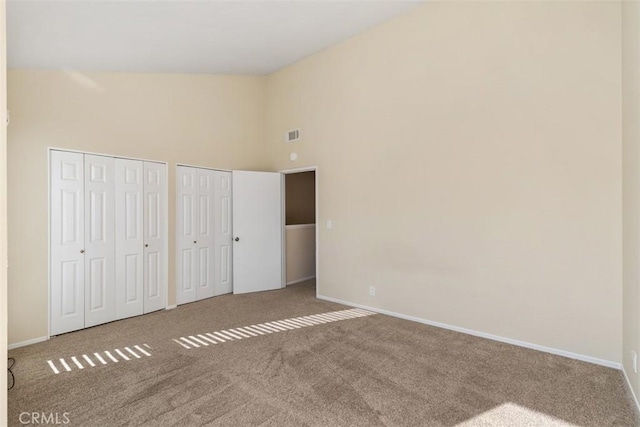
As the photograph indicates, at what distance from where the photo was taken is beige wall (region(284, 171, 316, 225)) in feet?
24.3

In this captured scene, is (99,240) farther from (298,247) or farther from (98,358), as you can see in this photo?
(298,247)

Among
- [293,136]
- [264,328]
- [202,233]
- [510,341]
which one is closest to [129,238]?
[202,233]

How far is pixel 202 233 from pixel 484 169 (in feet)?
12.7

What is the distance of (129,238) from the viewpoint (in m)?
Result: 4.07

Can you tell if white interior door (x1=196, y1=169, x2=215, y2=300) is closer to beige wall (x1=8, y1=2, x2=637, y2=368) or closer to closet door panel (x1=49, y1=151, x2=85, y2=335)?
beige wall (x1=8, y1=2, x2=637, y2=368)

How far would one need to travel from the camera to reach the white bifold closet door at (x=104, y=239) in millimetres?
3490

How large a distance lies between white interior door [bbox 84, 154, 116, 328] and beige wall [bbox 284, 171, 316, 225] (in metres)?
3.88

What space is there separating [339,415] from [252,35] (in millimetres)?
4096

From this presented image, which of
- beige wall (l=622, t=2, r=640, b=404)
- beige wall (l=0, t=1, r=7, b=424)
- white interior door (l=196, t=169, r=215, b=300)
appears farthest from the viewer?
white interior door (l=196, t=169, r=215, b=300)

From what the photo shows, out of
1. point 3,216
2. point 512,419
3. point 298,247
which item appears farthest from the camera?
point 298,247

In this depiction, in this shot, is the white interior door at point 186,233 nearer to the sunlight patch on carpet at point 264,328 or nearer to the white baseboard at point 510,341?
the sunlight patch on carpet at point 264,328

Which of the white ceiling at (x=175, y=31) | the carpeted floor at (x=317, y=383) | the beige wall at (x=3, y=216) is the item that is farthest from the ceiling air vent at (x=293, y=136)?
the beige wall at (x=3, y=216)

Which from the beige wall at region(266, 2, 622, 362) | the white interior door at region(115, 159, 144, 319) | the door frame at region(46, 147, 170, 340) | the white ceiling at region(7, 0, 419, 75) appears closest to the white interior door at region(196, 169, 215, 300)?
the door frame at region(46, 147, 170, 340)

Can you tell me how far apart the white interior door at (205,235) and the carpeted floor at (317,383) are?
4.37 ft
